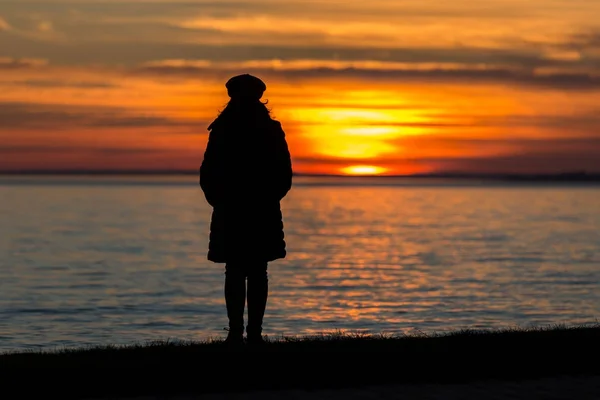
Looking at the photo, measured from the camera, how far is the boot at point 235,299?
979 cm

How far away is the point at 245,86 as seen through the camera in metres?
9.57

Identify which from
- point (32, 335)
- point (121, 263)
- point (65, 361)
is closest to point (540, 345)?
point (65, 361)

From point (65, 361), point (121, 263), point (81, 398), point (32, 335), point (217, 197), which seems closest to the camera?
point (81, 398)

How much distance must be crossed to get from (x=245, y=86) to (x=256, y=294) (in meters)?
2.00

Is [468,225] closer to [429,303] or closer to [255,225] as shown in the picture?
[429,303]

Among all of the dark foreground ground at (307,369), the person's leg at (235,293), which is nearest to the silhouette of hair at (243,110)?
the person's leg at (235,293)

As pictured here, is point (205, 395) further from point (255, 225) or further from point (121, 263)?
point (121, 263)

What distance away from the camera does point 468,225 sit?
313 feet

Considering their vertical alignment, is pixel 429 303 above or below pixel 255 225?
above

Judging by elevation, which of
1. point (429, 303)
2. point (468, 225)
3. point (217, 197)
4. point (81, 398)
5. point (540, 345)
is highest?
point (468, 225)

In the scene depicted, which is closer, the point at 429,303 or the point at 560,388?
the point at 560,388

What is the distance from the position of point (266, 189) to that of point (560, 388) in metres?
3.25

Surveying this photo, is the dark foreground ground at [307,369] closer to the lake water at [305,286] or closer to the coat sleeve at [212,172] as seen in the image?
the coat sleeve at [212,172]

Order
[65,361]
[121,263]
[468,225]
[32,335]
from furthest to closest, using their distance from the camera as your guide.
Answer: [468,225]
[121,263]
[32,335]
[65,361]
